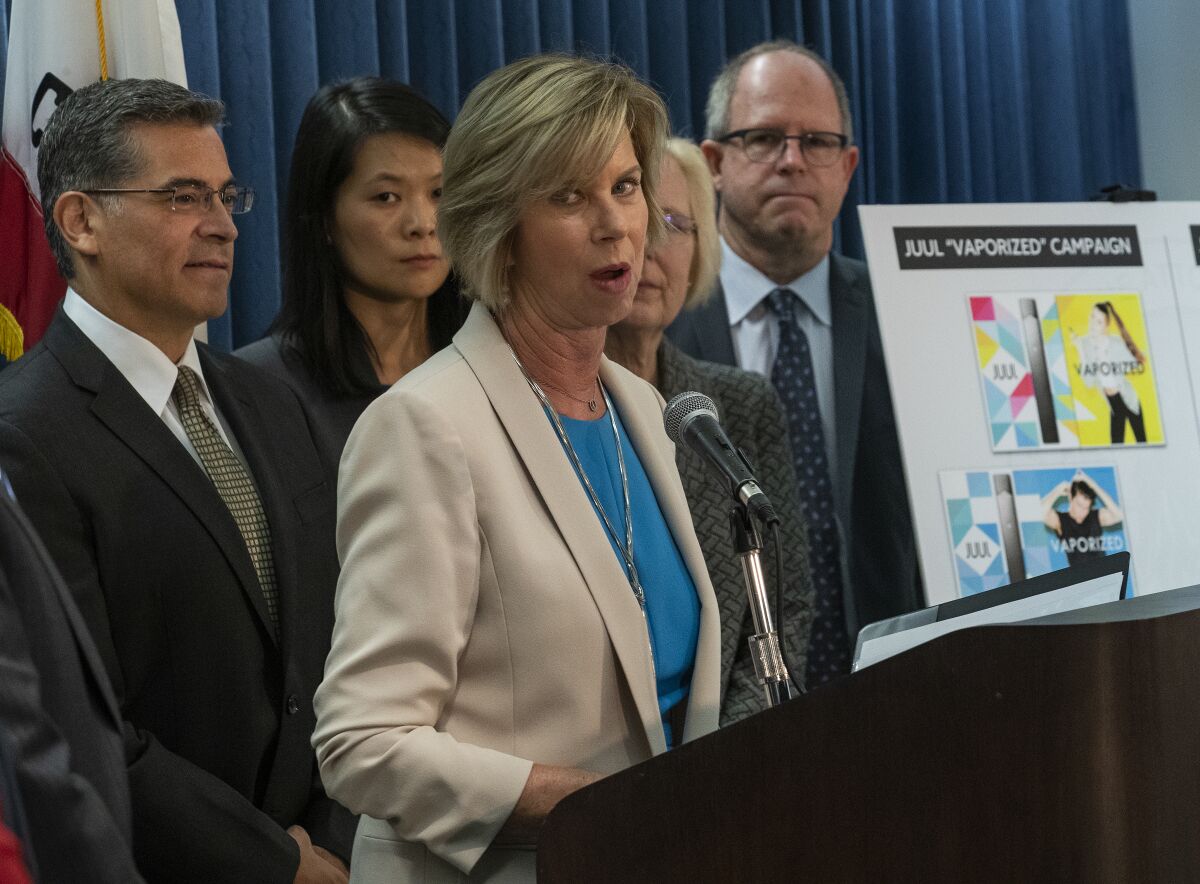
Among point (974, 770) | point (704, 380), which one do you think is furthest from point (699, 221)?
point (974, 770)

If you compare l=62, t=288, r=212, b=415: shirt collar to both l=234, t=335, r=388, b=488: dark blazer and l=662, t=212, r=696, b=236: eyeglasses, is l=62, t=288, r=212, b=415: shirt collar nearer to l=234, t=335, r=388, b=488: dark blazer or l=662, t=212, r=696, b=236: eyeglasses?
l=234, t=335, r=388, b=488: dark blazer

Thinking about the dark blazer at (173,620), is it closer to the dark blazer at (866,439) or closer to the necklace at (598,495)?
the necklace at (598,495)

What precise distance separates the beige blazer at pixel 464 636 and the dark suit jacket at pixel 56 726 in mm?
309

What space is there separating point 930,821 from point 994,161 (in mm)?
4038

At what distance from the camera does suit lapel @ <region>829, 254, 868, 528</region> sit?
129 inches

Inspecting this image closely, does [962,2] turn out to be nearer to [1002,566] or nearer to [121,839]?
[1002,566]

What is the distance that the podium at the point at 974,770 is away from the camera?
118 cm

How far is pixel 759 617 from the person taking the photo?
1438mm

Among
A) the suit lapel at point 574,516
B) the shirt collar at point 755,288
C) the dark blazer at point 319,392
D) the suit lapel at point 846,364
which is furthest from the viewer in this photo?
the shirt collar at point 755,288

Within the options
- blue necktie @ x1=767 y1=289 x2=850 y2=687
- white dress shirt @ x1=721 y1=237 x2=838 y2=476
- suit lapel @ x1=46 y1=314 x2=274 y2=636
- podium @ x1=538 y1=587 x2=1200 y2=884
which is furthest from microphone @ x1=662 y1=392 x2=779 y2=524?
white dress shirt @ x1=721 y1=237 x2=838 y2=476

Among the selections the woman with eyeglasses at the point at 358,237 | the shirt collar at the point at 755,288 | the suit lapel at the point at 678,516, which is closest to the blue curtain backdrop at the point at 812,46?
the shirt collar at the point at 755,288

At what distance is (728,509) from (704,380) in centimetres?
46

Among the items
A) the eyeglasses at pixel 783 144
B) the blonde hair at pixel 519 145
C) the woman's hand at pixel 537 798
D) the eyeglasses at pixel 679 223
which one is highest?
the eyeglasses at pixel 783 144

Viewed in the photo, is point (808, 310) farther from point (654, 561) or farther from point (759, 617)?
point (759, 617)
